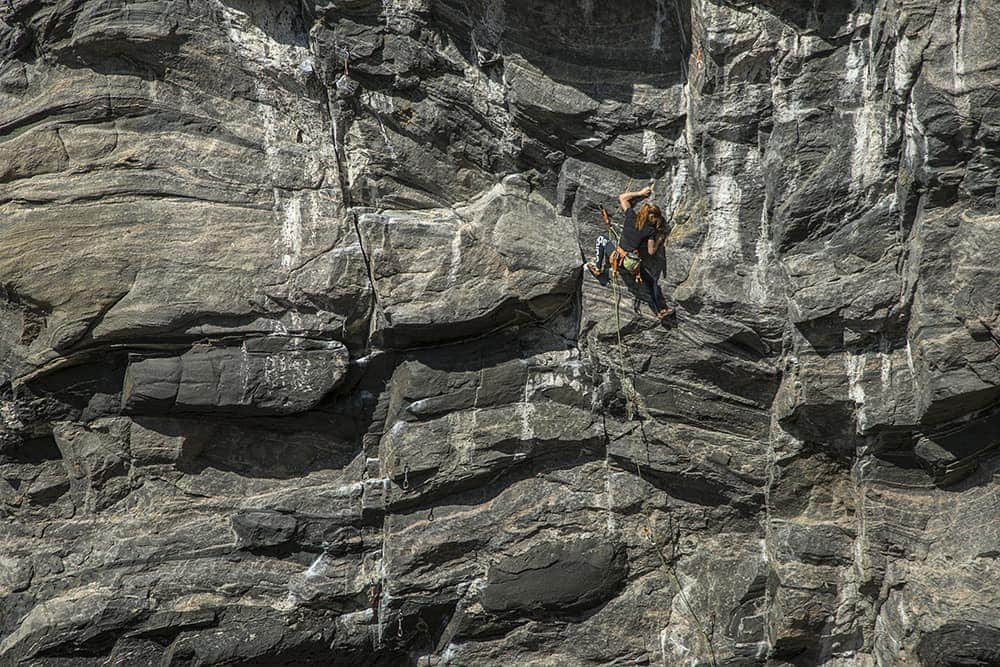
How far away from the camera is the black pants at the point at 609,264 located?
34.2 feet

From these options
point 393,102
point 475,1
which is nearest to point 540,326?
point 393,102

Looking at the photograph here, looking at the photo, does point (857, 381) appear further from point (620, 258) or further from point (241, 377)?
point (241, 377)

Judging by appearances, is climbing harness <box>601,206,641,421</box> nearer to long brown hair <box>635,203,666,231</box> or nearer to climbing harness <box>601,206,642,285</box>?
climbing harness <box>601,206,642,285</box>

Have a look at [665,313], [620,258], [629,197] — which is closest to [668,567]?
[665,313]

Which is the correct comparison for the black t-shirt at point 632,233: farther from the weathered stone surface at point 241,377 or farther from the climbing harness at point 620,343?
the weathered stone surface at point 241,377

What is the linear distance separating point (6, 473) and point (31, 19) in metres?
5.12

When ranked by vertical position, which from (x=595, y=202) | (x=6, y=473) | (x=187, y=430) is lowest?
(x=6, y=473)

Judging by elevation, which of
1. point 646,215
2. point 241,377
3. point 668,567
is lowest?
point 668,567

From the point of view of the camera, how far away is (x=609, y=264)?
10.6 m

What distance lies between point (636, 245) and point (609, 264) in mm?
524

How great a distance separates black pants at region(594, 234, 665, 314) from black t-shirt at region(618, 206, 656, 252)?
31cm

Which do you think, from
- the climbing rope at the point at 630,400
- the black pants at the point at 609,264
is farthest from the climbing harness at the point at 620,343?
the black pants at the point at 609,264

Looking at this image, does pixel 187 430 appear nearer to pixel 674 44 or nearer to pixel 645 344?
pixel 645 344

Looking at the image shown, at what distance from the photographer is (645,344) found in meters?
10.6
